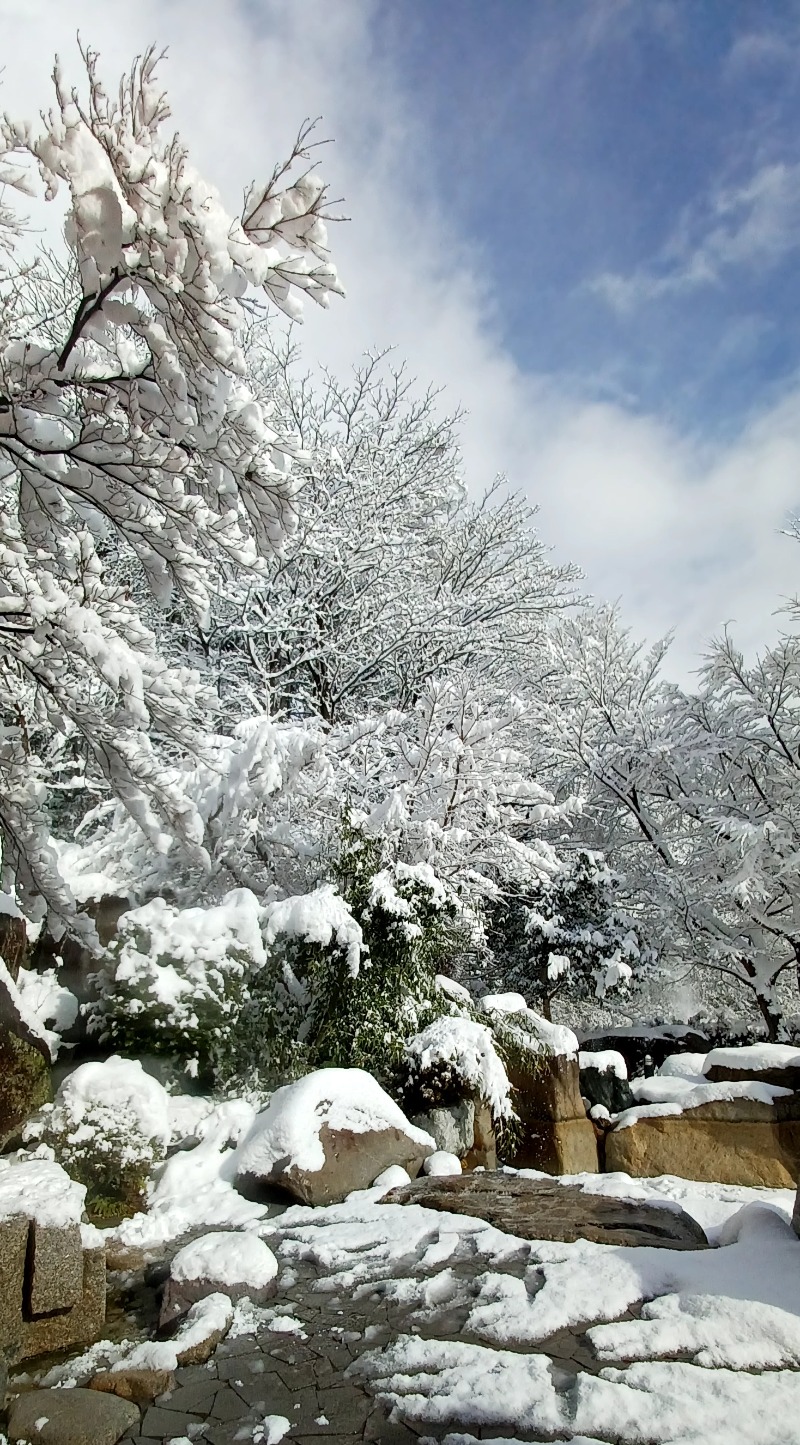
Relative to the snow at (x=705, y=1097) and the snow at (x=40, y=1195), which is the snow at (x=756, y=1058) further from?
the snow at (x=40, y=1195)

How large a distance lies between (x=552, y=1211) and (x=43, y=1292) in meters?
2.91

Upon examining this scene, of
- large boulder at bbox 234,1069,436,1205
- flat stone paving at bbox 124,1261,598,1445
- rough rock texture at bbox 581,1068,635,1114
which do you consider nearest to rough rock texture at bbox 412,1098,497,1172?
large boulder at bbox 234,1069,436,1205

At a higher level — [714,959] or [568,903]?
[568,903]

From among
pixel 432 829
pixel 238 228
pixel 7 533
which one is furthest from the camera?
pixel 432 829

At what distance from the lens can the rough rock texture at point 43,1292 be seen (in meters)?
3.51

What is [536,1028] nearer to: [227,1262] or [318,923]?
[318,923]

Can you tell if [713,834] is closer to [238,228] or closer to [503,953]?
[503,953]

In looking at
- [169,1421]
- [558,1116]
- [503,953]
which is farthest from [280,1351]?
[503,953]

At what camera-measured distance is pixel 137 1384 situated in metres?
3.16

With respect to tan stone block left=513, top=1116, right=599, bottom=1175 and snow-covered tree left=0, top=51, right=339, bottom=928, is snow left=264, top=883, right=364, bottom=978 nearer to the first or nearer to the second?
tan stone block left=513, top=1116, right=599, bottom=1175

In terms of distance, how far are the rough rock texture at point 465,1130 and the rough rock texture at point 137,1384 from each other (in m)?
3.86

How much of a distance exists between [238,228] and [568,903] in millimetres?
13329

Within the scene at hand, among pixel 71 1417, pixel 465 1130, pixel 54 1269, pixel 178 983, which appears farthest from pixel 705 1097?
pixel 71 1417

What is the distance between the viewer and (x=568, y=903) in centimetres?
1452
